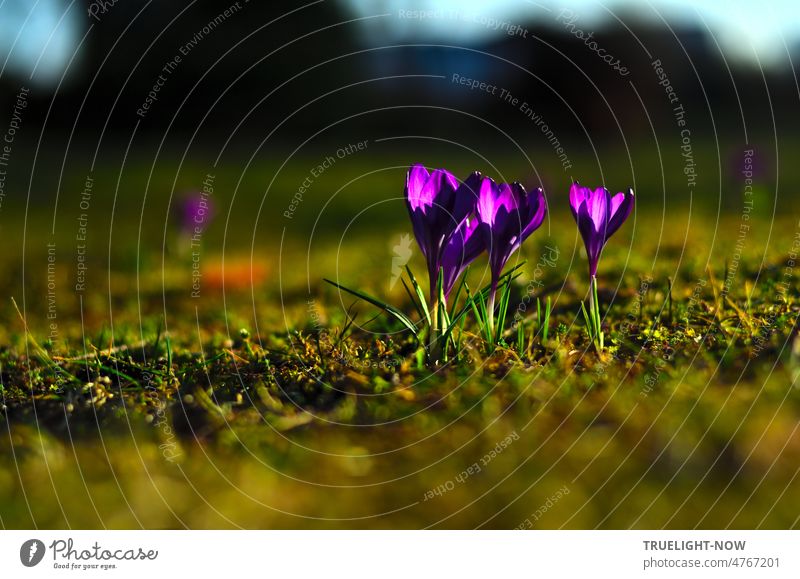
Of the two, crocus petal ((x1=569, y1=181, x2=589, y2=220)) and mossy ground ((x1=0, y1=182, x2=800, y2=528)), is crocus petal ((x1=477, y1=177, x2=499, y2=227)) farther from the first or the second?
mossy ground ((x1=0, y1=182, x2=800, y2=528))

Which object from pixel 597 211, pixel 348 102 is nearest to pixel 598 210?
pixel 597 211

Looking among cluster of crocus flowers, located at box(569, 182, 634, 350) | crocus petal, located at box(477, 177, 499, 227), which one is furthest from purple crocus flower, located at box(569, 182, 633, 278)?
crocus petal, located at box(477, 177, 499, 227)

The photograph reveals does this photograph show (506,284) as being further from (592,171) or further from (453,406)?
(592,171)

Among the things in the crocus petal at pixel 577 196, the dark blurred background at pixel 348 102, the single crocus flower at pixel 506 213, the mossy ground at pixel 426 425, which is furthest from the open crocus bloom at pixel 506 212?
the dark blurred background at pixel 348 102

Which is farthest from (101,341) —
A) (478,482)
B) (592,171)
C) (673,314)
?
(592,171)

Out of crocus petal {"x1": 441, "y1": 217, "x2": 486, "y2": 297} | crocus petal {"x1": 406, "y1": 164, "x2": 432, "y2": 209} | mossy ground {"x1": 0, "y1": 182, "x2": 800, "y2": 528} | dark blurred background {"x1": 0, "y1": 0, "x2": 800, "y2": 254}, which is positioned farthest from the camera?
dark blurred background {"x1": 0, "y1": 0, "x2": 800, "y2": 254}

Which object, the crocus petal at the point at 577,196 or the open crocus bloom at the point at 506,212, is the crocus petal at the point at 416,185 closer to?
the open crocus bloom at the point at 506,212
